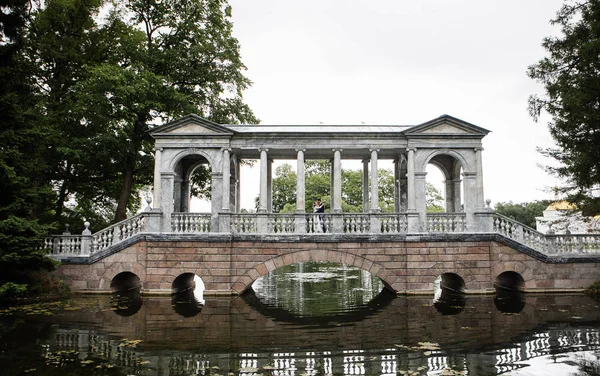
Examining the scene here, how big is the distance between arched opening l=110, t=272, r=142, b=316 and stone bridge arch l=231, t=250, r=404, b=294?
3.46 m

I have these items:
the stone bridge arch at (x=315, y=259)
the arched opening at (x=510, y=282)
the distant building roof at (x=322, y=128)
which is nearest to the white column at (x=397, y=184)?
the distant building roof at (x=322, y=128)

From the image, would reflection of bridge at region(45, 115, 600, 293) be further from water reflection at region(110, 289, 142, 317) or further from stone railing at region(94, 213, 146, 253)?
water reflection at region(110, 289, 142, 317)

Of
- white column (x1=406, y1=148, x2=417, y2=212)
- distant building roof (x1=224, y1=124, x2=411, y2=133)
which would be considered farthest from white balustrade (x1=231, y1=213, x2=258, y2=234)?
white column (x1=406, y1=148, x2=417, y2=212)

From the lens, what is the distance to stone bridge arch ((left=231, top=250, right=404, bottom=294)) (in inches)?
573

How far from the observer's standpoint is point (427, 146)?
15344mm

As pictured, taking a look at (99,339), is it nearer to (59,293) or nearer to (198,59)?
(59,293)

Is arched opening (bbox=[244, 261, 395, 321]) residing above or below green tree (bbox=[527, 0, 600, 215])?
below

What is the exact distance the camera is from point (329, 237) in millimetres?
14625

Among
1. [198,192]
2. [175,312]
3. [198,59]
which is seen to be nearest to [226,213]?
[175,312]

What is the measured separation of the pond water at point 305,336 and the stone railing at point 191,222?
2.49 meters

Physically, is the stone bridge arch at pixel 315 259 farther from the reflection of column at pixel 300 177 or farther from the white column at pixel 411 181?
the white column at pixel 411 181

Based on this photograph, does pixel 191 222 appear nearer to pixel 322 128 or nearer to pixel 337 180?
pixel 337 180

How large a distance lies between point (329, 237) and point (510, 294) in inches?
282

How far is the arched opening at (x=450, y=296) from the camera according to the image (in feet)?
40.4
